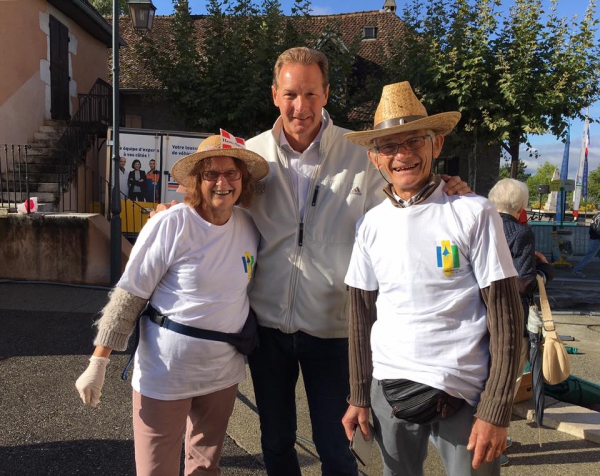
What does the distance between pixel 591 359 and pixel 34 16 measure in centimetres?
1137

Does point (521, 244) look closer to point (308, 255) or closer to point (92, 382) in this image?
point (308, 255)

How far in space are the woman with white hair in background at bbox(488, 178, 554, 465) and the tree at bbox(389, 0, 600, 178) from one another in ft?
23.2

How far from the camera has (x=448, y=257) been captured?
1.64 meters

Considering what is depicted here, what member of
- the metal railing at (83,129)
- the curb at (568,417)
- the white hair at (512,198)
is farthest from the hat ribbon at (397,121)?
the metal railing at (83,129)

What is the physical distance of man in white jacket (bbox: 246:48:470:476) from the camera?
7.16ft

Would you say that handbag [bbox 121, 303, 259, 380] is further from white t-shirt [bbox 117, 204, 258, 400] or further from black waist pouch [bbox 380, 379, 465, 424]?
black waist pouch [bbox 380, 379, 465, 424]

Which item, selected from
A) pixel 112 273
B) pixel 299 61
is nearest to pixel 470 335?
pixel 299 61

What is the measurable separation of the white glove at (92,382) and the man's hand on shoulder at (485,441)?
4.48ft

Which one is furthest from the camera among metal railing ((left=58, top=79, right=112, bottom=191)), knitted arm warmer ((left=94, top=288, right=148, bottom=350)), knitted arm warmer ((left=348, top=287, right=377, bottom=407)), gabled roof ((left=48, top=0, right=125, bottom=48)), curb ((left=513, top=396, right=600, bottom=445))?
gabled roof ((left=48, top=0, right=125, bottom=48))

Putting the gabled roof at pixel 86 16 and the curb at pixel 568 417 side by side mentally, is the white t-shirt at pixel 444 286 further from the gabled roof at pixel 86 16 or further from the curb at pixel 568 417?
the gabled roof at pixel 86 16

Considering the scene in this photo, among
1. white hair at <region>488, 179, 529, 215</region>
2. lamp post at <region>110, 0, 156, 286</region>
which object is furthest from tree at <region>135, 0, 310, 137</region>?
white hair at <region>488, 179, 529, 215</region>

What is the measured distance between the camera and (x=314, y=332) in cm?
218

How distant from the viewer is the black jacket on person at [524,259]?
11.7 ft

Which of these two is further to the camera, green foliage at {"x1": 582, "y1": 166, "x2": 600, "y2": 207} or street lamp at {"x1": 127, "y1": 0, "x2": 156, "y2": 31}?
green foliage at {"x1": 582, "y1": 166, "x2": 600, "y2": 207}
